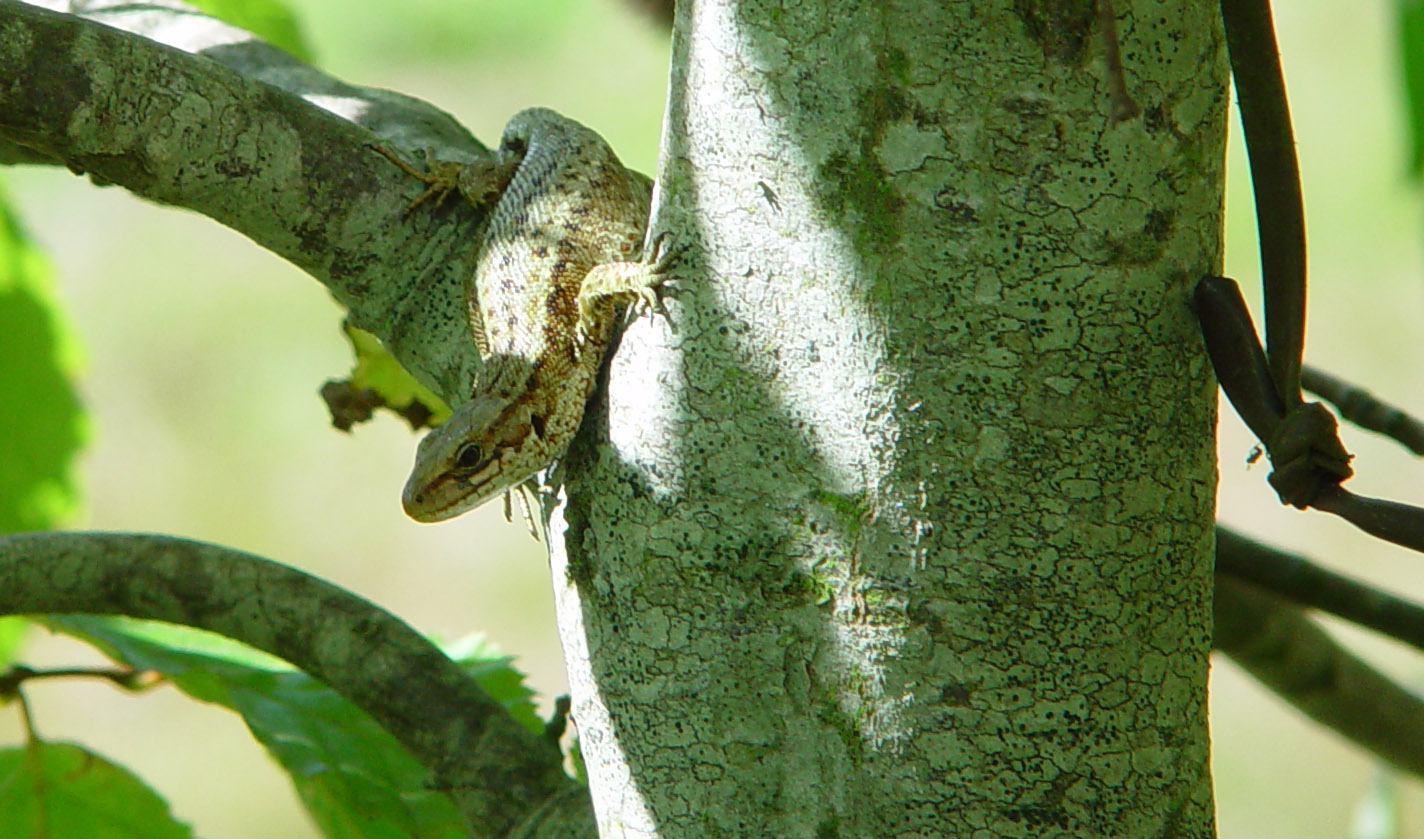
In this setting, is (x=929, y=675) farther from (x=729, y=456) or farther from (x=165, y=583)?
(x=165, y=583)

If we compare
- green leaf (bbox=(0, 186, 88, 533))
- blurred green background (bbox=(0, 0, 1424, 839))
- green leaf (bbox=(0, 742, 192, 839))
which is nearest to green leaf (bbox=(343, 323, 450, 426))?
green leaf (bbox=(0, 742, 192, 839))

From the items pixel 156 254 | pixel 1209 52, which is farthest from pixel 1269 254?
pixel 156 254

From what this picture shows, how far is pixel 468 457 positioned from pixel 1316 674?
1.54 m

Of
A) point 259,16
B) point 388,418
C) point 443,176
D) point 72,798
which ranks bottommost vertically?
point 72,798

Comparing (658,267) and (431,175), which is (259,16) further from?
(658,267)

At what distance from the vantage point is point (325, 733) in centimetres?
196

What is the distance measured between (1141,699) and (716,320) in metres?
0.55

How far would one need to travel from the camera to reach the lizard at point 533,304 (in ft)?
6.04

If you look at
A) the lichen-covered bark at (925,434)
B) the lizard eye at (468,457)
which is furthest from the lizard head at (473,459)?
the lichen-covered bark at (925,434)

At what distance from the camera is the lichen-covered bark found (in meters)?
1.19

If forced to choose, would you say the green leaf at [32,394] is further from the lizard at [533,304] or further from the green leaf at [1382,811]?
the green leaf at [1382,811]

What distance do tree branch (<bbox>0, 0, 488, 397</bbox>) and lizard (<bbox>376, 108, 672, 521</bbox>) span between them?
6cm

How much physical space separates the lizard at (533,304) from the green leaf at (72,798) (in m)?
0.59

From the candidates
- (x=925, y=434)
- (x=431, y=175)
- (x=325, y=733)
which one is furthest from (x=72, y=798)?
(x=925, y=434)
